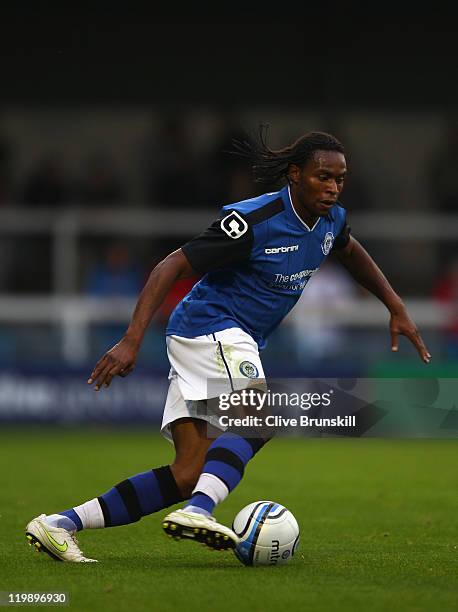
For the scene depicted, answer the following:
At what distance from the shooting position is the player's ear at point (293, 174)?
6184mm

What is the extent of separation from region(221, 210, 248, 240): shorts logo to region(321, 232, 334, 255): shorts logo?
50 centimetres

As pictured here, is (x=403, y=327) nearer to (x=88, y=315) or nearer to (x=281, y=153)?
(x=281, y=153)

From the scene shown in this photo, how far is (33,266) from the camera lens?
52.0 ft

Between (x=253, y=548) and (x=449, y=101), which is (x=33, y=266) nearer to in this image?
(x=449, y=101)

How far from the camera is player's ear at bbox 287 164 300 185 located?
618cm

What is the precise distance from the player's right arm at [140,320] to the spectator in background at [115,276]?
9712mm

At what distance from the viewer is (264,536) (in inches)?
231

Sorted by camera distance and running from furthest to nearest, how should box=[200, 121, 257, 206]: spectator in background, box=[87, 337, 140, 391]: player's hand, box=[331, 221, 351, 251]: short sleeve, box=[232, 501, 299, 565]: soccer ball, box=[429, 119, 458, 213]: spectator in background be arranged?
box=[429, 119, 458, 213]: spectator in background
box=[200, 121, 257, 206]: spectator in background
box=[331, 221, 351, 251]: short sleeve
box=[232, 501, 299, 565]: soccer ball
box=[87, 337, 140, 391]: player's hand

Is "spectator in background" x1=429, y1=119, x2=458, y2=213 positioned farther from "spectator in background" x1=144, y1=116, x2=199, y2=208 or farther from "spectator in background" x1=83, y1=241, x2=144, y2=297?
"spectator in background" x1=83, y1=241, x2=144, y2=297

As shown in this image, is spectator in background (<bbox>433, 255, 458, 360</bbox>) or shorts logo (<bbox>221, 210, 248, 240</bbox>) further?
spectator in background (<bbox>433, 255, 458, 360</bbox>)

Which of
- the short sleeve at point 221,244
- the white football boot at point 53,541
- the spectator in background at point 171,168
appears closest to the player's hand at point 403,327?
the short sleeve at point 221,244

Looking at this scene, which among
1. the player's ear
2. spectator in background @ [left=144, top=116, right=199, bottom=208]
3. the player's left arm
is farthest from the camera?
spectator in background @ [left=144, top=116, right=199, bottom=208]

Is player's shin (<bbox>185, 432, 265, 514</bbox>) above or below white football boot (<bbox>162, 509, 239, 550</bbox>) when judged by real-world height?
above

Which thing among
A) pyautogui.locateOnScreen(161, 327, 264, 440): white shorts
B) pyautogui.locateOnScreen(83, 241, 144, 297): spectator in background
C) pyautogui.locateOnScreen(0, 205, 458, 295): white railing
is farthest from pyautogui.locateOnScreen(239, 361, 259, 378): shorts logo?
pyautogui.locateOnScreen(0, 205, 458, 295): white railing
